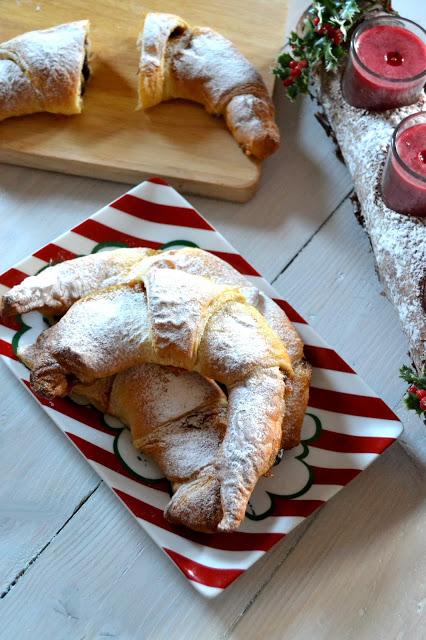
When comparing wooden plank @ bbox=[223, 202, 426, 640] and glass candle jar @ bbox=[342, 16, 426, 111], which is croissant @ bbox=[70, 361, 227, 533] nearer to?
wooden plank @ bbox=[223, 202, 426, 640]

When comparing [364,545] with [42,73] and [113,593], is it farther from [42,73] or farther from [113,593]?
[42,73]

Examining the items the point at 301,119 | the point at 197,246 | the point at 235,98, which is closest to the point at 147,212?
the point at 197,246

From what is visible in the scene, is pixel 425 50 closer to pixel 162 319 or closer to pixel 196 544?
pixel 162 319

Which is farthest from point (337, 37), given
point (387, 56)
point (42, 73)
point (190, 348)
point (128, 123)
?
point (190, 348)

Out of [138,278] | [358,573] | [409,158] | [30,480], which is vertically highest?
[409,158]

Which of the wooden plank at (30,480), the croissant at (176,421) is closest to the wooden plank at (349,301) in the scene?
the croissant at (176,421)

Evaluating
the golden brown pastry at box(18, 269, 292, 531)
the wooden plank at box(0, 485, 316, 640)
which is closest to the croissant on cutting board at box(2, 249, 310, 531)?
the golden brown pastry at box(18, 269, 292, 531)

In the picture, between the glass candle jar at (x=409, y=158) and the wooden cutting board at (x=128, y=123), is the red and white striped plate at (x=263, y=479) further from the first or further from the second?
the glass candle jar at (x=409, y=158)
